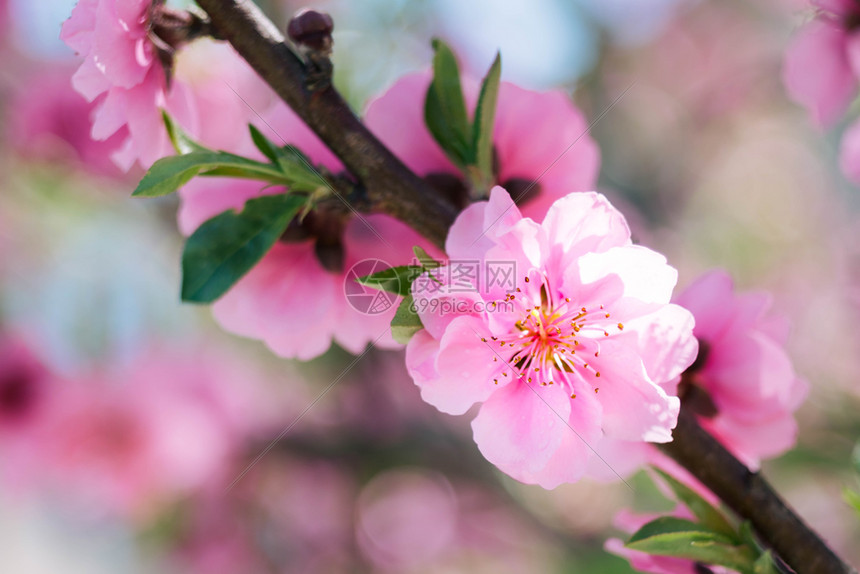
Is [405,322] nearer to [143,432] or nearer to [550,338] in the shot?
[550,338]

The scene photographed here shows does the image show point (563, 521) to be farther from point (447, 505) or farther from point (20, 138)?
point (20, 138)

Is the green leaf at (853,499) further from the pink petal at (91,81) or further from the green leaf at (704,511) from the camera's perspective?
the pink petal at (91,81)

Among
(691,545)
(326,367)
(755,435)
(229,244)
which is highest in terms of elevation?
(229,244)

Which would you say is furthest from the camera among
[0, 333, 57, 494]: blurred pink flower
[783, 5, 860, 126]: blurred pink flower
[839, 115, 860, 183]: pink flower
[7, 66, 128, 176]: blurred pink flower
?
[0, 333, 57, 494]: blurred pink flower

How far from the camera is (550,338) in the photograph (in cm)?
51

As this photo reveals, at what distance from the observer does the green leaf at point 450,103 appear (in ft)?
1.86

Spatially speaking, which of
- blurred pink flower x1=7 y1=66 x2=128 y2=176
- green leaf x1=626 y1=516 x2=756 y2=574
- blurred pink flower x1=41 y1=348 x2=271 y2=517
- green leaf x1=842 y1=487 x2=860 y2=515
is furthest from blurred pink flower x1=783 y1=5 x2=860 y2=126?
blurred pink flower x1=41 y1=348 x2=271 y2=517

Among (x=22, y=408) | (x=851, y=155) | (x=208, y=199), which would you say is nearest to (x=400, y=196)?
(x=208, y=199)

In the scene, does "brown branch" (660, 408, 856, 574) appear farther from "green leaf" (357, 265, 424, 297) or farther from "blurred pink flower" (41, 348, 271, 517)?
"blurred pink flower" (41, 348, 271, 517)

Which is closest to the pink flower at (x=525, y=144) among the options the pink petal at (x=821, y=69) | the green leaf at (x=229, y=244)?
the green leaf at (x=229, y=244)

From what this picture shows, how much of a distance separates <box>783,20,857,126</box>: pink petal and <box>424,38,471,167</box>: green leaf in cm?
54

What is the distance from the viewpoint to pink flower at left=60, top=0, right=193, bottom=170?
485 millimetres

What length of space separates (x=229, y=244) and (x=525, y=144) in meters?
0.31

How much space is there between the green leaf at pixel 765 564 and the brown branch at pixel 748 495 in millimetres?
44
